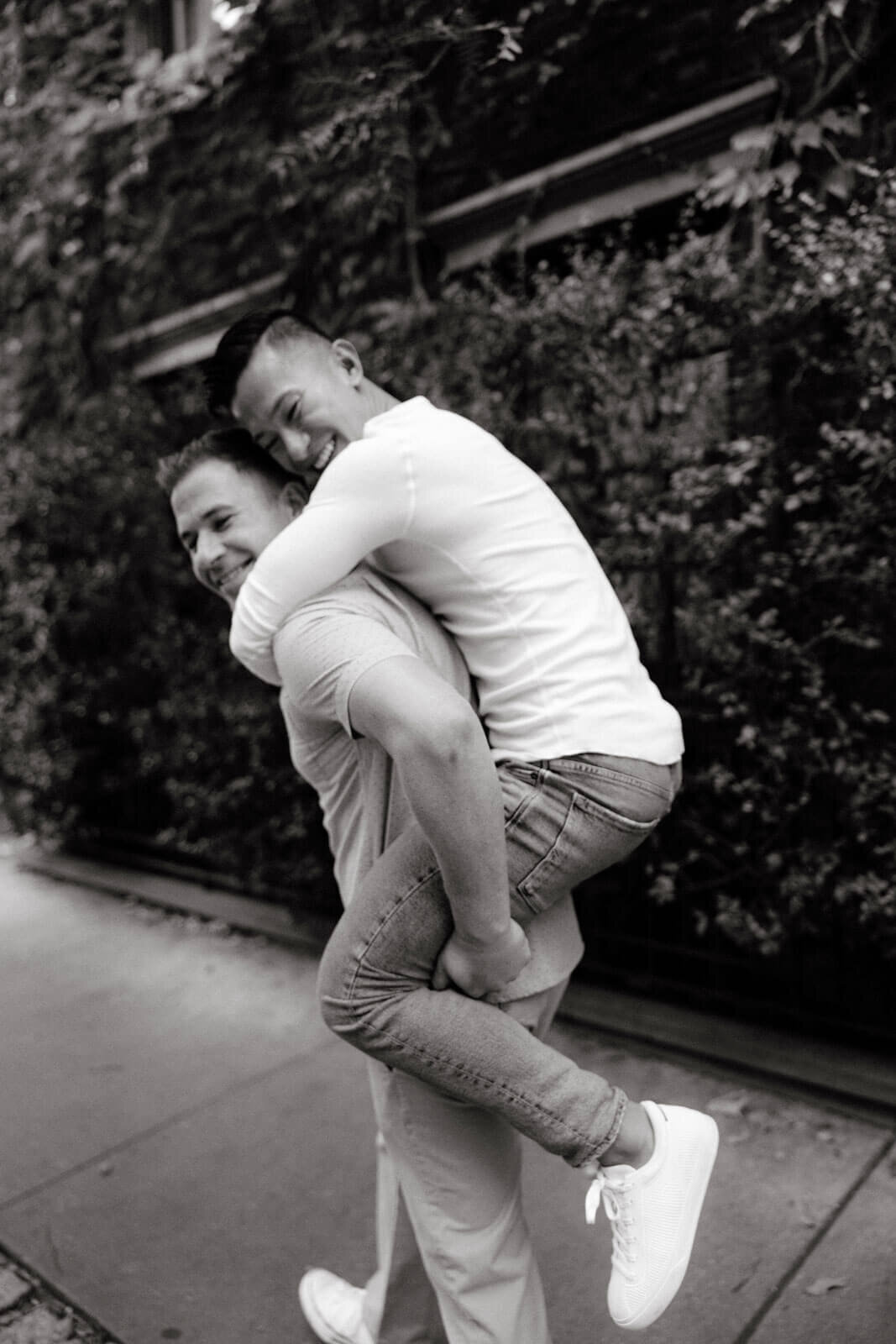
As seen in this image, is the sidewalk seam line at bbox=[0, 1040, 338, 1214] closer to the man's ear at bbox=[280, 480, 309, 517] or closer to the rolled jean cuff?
the rolled jean cuff

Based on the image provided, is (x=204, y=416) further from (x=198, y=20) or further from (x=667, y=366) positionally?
(x=198, y=20)

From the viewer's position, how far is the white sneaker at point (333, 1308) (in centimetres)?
232

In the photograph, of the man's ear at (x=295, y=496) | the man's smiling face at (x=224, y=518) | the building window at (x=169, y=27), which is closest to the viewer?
the man's smiling face at (x=224, y=518)

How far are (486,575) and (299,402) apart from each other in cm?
61

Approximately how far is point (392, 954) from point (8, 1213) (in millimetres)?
2004

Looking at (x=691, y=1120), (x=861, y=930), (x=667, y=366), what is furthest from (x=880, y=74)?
(x=691, y=1120)

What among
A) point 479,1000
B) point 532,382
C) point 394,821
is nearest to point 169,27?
point 532,382

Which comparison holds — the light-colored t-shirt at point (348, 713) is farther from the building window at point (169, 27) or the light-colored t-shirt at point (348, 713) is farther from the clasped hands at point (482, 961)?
the building window at point (169, 27)

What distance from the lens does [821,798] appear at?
331 cm

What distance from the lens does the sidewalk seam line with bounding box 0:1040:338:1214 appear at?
3.05 meters

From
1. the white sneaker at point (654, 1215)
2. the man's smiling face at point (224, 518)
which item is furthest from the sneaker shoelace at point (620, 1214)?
the man's smiling face at point (224, 518)

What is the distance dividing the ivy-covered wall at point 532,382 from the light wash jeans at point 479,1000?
5.51ft

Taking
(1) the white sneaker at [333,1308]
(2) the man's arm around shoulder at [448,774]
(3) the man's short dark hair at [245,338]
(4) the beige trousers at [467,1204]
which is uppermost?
(3) the man's short dark hair at [245,338]

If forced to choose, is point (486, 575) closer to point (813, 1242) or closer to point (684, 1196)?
point (684, 1196)
